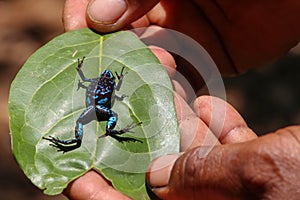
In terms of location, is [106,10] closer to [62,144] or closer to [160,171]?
[62,144]

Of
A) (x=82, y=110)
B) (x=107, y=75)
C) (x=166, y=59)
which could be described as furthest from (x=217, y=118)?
(x=82, y=110)

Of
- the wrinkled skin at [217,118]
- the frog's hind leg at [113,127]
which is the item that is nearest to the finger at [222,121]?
the wrinkled skin at [217,118]

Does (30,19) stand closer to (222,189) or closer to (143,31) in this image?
(143,31)

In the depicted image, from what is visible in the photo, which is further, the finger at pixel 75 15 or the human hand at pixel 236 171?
the finger at pixel 75 15

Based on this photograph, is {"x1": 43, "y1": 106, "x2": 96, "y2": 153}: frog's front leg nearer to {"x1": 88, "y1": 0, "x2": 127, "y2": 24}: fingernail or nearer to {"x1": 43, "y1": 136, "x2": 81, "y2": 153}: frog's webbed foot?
{"x1": 43, "y1": 136, "x2": 81, "y2": 153}: frog's webbed foot

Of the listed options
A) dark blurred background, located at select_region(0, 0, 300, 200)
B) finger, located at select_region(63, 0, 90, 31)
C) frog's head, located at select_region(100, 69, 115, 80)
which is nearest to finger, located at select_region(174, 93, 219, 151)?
frog's head, located at select_region(100, 69, 115, 80)

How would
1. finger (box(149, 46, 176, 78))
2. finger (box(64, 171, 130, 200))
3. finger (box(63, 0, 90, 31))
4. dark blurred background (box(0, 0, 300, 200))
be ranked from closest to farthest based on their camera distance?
finger (box(64, 171, 130, 200)) < finger (box(63, 0, 90, 31)) < finger (box(149, 46, 176, 78)) < dark blurred background (box(0, 0, 300, 200))

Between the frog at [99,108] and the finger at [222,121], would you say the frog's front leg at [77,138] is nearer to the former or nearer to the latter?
the frog at [99,108]
